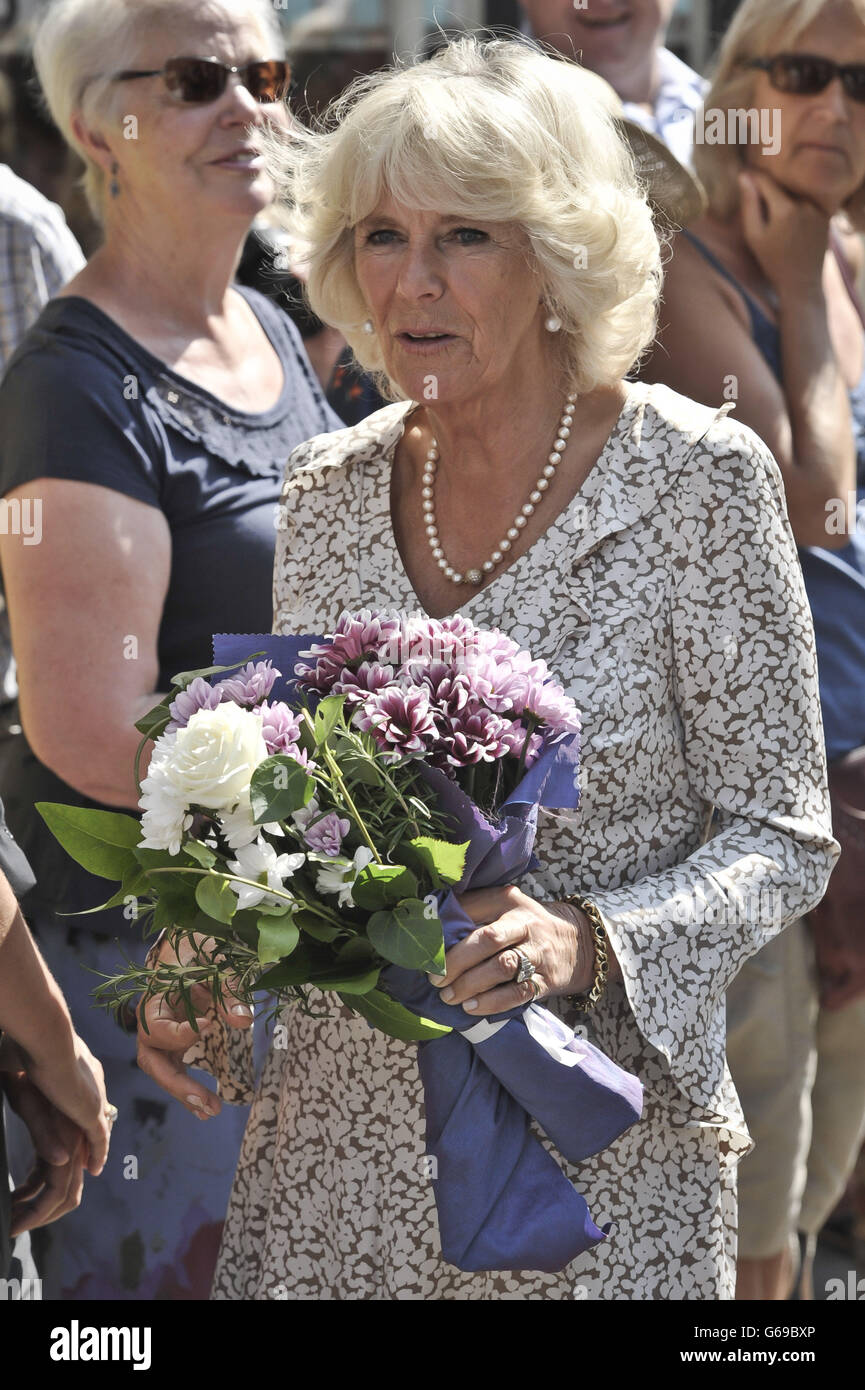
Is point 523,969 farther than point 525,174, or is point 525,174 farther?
point 525,174

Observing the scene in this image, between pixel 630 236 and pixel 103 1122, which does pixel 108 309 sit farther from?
pixel 103 1122

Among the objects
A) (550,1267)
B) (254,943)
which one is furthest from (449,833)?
(550,1267)

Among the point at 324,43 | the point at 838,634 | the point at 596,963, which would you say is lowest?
the point at 596,963

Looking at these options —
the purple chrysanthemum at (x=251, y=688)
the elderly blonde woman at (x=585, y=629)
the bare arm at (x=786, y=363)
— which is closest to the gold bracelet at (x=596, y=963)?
the elderly blonde woman at (x=585, y=629)

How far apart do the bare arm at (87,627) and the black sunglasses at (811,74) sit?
159cm

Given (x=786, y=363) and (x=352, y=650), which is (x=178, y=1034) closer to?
(x=352, y=650)

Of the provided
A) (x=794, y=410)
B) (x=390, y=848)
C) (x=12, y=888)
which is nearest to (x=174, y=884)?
(x=390, y=848)

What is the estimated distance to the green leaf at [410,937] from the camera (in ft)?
5.41

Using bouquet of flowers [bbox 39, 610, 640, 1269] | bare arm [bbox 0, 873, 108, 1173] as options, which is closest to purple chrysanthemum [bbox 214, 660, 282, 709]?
bouquet of flowers [bbox 39, 610, 640, 1269]

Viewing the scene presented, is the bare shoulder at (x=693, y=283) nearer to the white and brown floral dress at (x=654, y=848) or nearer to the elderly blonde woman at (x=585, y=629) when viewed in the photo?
the elderly blonde woman at (x=585, y=629)

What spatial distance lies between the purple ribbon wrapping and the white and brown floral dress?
0.18m

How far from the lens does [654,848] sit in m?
2.12

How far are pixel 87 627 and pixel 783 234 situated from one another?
1.61 meters

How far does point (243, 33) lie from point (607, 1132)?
86.1 inches
